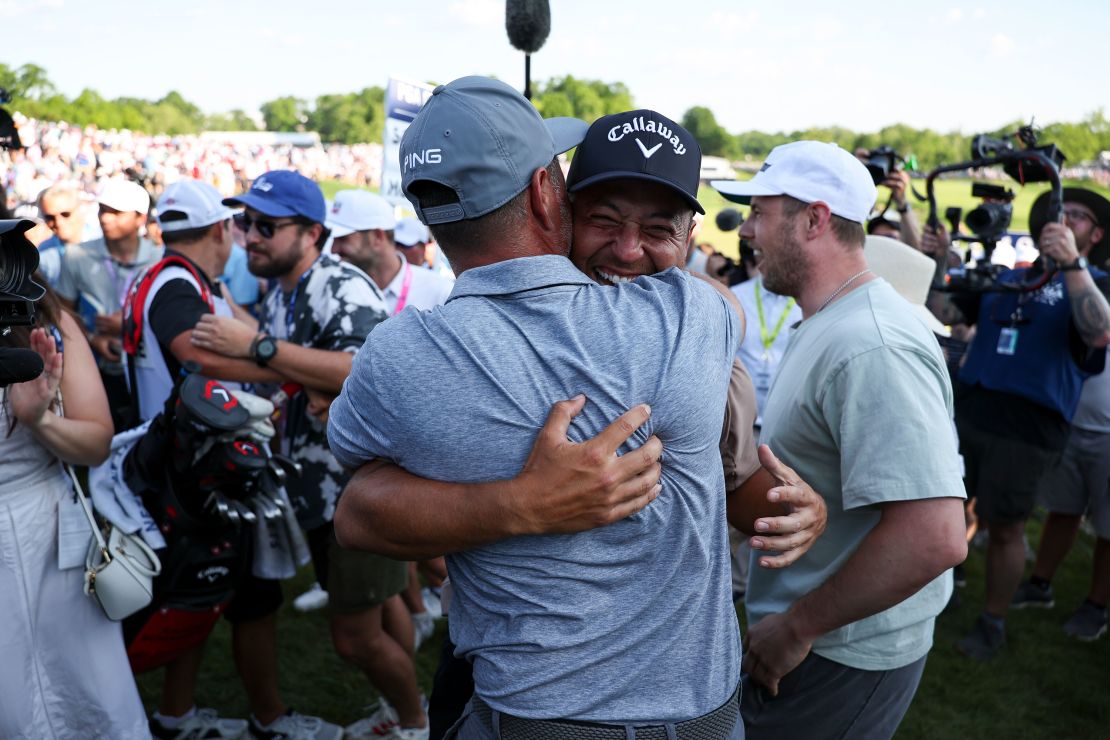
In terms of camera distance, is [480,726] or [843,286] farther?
[843,286]

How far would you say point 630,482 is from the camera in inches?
53.6

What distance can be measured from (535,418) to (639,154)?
0.67 metres

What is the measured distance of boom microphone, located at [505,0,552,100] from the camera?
9.86ft

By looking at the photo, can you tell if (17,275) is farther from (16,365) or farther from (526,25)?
(526,25)

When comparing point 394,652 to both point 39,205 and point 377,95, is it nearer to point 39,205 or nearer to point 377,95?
point 39,205

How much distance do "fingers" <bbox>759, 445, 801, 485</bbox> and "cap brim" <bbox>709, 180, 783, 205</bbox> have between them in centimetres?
105

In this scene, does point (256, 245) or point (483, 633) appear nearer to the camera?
point (483, 633)

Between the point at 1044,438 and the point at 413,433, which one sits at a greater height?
the point at 413,433

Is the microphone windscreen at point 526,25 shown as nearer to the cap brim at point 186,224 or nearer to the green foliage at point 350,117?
the cap brim at point 186,224

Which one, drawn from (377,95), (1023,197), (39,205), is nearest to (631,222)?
(39,205)

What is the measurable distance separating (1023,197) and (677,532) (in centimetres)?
5868

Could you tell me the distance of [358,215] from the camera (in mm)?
5266

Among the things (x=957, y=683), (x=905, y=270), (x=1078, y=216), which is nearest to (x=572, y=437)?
(x=905, y=270)

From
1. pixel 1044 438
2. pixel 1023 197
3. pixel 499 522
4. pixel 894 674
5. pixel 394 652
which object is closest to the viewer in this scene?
pixel 499 522
